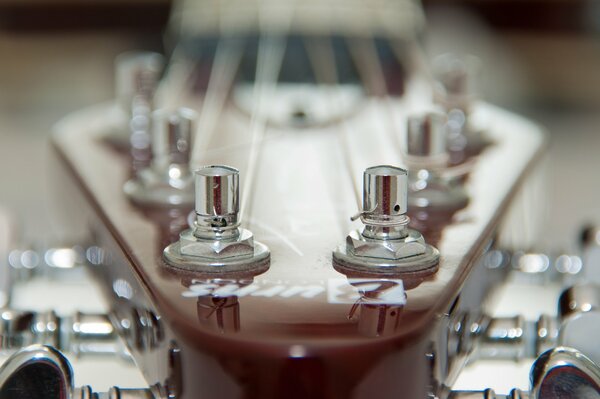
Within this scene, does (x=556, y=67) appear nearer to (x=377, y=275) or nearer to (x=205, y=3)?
(x=205, y=3)

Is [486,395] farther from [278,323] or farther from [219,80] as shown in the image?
[219,80]

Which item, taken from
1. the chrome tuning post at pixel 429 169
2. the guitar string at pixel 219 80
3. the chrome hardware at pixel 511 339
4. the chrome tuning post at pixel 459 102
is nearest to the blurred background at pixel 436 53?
the guitar string at pixel 219 80

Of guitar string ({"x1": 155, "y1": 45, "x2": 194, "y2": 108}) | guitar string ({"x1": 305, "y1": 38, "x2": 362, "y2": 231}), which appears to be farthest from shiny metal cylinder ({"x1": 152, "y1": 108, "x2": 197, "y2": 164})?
guitar string ({"x1": 155, "y1": 45, "x2": 194, "y2": 108})

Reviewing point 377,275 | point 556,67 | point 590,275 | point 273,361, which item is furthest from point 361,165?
point 556,67

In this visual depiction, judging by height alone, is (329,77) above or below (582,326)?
above

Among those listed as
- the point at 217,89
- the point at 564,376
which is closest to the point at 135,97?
the point at 217,89

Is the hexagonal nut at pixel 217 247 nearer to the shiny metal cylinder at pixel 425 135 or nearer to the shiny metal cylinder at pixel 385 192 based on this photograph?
the shiny metal cylinder at pixel 385 192
